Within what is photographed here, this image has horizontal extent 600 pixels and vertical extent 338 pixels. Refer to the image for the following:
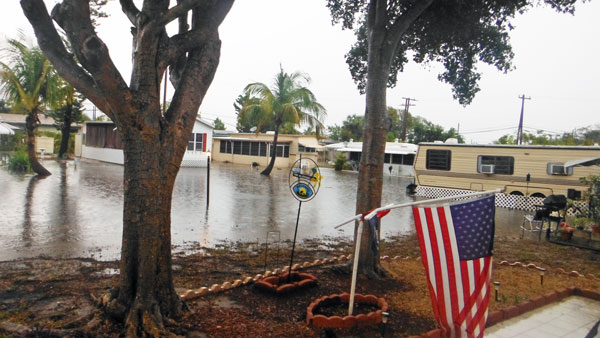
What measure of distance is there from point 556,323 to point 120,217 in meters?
9.62

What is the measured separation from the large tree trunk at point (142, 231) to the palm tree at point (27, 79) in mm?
16964

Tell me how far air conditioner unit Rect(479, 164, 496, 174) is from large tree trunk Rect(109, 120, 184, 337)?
16.6 metres

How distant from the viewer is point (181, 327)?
4297 mm


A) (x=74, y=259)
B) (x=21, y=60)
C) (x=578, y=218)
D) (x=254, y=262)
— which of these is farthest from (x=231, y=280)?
(x=21, y=60)

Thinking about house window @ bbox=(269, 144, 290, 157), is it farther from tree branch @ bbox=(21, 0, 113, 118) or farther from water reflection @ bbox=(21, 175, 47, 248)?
tree branch @ bbox=(21, 0, 113, 118)

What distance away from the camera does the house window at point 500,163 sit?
17641mm

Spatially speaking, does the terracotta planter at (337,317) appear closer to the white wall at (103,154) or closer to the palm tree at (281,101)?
the palm tree at (281,101)

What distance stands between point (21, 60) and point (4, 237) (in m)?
12.9

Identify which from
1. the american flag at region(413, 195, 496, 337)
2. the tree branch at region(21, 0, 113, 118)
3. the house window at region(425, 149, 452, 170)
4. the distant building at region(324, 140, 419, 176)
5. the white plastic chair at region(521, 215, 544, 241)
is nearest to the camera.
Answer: the american flag at region(413, 195, 496, 337)

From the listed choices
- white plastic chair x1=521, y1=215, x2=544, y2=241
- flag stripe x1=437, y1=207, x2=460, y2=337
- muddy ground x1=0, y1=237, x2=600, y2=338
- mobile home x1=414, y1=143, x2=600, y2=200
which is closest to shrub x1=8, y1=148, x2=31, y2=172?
muddy ground x1=0, y1=237, x2=600, y2=338

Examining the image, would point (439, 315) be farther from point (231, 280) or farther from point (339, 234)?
point (339, 234)

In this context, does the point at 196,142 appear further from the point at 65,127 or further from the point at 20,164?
the point at 20,164

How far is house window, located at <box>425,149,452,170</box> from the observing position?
19.6 meters

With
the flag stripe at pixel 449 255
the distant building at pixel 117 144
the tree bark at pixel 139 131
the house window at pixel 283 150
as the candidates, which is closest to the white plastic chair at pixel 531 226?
the flag stripe at pixel 449 255
